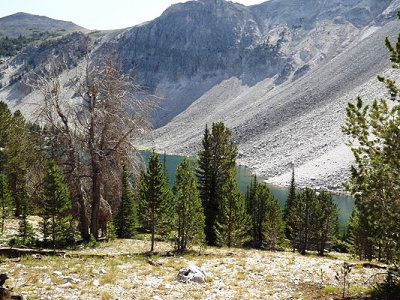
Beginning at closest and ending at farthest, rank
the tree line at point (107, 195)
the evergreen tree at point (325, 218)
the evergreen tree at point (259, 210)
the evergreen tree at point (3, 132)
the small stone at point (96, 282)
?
the small stone at point (96, 282)
the tree line at point (107, 195)
the evergreen tree at point (3, 132)
the evergreen tree at point (325, 218)
the evergreen tree at point (259, 210)

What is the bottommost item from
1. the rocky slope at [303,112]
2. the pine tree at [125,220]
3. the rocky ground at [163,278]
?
the pine tree at [125,220]

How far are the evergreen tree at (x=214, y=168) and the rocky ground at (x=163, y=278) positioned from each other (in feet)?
59.1

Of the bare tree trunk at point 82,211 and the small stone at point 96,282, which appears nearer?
the small stone at point 96,282

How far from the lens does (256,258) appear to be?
18.6 m

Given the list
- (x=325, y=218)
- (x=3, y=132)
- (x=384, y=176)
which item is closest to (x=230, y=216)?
(x=325, y=218)

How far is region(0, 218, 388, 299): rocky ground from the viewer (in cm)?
1133

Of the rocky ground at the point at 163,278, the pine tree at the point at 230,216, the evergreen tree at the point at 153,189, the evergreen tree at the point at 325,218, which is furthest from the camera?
the evergreen tree at the point at 325,218

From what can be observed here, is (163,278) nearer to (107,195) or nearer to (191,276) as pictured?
(191,276)

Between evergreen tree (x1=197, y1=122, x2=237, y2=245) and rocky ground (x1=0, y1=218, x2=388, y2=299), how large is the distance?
1800 cm

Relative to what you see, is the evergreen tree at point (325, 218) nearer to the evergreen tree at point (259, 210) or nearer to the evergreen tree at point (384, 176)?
the evergreen tree at point (259, 210)

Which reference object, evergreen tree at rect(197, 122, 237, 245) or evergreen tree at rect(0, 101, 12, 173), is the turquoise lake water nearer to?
evergreen tree at rect(197, 122, 237, 245)

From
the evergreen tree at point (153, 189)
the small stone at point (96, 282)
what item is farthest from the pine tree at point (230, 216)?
the small stone at point (96, 282)

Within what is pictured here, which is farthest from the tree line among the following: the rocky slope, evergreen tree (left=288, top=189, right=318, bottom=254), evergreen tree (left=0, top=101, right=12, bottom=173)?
the rocky slope

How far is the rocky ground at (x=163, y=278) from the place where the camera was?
37.2ft
